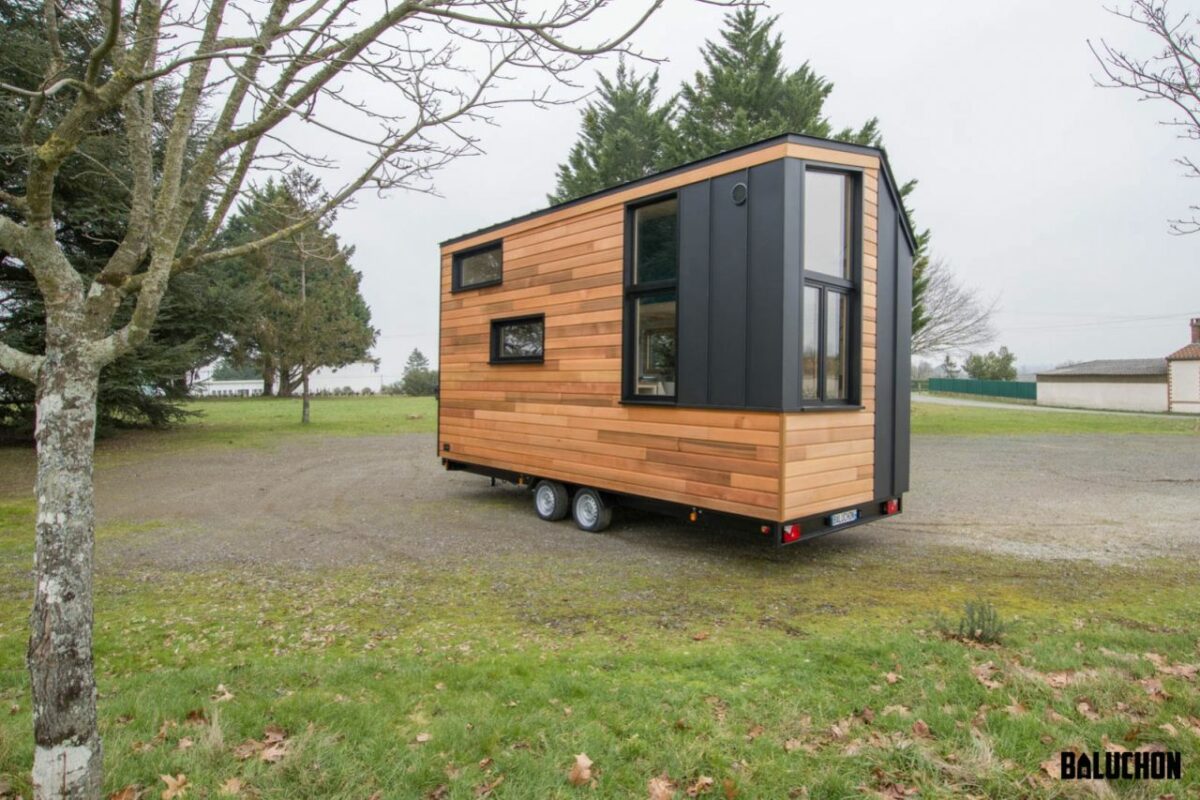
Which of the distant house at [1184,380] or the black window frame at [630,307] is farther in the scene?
the distant house at [1184,380]

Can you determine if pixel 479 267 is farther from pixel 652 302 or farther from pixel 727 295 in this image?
pixel 727 295

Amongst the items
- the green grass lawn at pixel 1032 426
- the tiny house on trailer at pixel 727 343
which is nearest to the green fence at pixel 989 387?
the green grass lawn at pixel 1032 426

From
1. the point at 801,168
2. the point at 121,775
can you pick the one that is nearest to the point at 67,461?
the point at 121,775

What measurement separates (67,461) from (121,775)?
1.21 metres

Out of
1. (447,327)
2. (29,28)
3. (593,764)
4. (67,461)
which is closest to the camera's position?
(67,461)

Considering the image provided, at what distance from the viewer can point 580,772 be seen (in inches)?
92.8

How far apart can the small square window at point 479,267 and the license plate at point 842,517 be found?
4750 mm

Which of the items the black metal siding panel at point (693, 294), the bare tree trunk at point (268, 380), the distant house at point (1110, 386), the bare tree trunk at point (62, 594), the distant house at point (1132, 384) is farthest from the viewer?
the bare tree trunk at point (268, 380)

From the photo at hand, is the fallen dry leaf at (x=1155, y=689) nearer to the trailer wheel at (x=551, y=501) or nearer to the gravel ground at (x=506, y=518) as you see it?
the gravel ground at (x=506, y=518)

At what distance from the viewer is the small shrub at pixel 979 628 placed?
360 centimetres

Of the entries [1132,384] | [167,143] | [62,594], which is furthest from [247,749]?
A: [1132,384]

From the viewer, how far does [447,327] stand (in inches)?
342

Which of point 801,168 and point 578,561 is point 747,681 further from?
point 801,168

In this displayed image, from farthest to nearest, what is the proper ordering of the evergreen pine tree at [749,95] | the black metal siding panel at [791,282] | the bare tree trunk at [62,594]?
1. the evergreen pine tree at [749,95]
2. the black metal siding panel at [791,282]
3. the bare tree trunk at [62,594]
